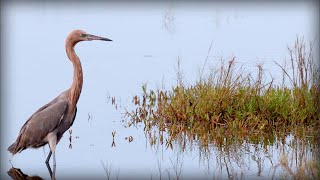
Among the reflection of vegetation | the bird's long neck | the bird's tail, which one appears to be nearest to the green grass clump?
the reflection of vegetation

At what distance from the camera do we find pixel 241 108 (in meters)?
8.27

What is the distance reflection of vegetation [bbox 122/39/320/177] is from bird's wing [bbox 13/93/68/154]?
1.22 metres

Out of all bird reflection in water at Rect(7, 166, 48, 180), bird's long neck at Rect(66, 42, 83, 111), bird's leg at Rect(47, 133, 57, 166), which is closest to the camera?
bird reflection in water at Rect(7, 166, 48, 180)

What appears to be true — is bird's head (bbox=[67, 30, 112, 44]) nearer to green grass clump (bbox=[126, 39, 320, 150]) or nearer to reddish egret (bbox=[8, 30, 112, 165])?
reddish egret (bbox=[8, 30, 112, 165])

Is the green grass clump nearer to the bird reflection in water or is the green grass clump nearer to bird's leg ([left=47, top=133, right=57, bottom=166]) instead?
bird's leg ([left=47, top=133, right=57, bottom=166])

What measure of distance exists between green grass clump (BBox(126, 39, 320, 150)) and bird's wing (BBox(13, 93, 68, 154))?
4.10 feet

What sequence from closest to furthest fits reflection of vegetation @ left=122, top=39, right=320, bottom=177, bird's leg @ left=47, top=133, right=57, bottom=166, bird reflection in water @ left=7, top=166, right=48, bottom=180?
bird reflection in water @ left=7, top=166, right=48, bottom=180 → bird's leg @ left=47, top=133, right=57, bottom=166 → reflection of vegetation @ left=122, top=39, right=320, bottom=177

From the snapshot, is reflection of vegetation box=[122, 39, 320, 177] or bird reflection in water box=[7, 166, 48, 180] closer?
bird reflection in water box=[7, 166, 48, 180]

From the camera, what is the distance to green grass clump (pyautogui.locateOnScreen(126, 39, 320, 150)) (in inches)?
313

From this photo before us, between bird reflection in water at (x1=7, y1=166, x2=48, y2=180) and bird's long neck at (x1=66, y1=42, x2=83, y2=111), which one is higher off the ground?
bird's long neck at (x1=66, y1=42, x2=83, y2=111)

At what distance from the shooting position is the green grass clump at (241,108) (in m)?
7.95

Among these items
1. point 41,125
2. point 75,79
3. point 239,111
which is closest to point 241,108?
point 239,111

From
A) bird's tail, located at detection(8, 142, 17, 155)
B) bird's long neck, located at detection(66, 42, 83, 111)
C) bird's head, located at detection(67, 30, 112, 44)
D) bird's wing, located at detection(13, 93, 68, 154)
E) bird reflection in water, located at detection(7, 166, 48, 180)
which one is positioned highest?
bird's head, located at detection(67, 30, 112, 44)

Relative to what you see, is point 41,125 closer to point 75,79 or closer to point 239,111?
point 75,79
